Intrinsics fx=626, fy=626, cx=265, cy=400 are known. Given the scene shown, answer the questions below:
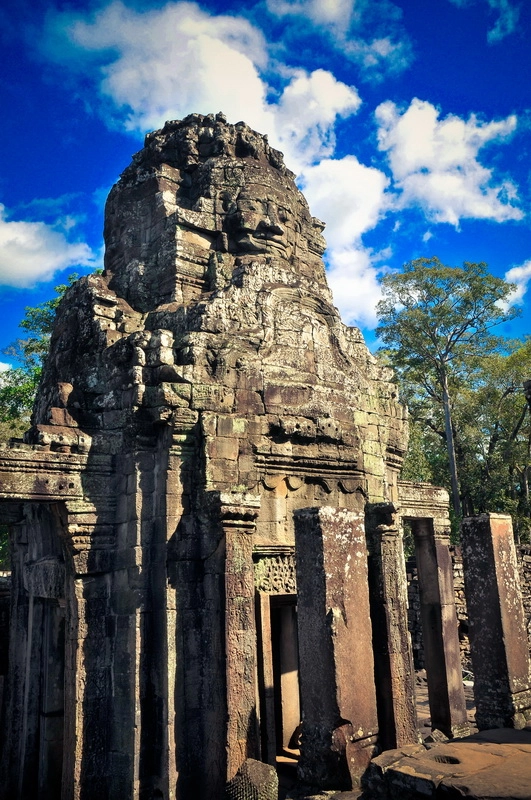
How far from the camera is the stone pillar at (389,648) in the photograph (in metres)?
6.44

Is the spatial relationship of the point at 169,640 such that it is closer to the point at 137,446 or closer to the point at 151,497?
the point at 151,497

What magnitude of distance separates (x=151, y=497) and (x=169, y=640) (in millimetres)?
1584

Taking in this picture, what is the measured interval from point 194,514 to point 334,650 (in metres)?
2.42

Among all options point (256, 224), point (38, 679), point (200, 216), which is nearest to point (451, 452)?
point (256, 224)

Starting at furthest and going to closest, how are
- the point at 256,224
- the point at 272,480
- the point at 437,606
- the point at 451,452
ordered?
the point at 451,452 → the point at 437,606 → the point at 256,224 → the point at 272,480

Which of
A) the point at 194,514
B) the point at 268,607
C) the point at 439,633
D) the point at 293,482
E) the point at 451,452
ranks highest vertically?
the point at 451,452

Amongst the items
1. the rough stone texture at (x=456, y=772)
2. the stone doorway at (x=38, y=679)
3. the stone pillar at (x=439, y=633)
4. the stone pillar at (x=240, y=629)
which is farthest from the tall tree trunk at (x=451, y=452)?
the rough stone texture at (x=456, y=772)

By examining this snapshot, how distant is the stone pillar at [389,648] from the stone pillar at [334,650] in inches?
41.3

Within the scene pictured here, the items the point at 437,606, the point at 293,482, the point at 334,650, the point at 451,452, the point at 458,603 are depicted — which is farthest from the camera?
the point at 451,452

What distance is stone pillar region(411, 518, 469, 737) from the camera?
9.80 meters

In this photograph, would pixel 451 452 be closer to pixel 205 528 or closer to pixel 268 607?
pixel 268 607

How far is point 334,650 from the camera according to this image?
5371 millimetres

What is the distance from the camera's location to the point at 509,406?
86.1 ft

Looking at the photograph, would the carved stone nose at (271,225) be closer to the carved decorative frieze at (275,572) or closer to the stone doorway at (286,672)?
the carved decorative frieze at (275,572)
